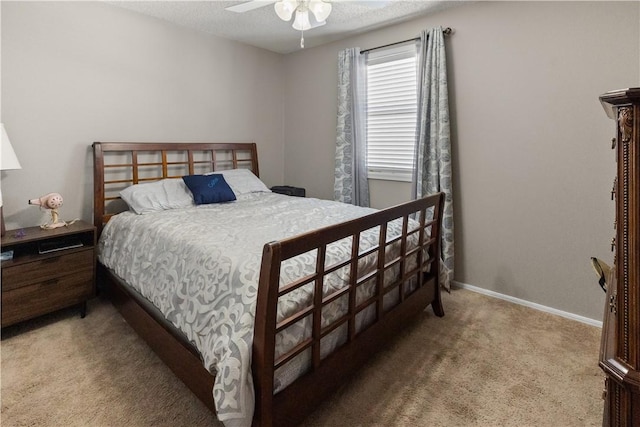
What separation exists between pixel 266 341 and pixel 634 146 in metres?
1.19

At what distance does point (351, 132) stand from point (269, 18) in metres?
1.37

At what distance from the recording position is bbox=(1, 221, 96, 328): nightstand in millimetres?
2207

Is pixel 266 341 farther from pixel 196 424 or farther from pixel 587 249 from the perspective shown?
pixel 587 249

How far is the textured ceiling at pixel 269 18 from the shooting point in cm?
291

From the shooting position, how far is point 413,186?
3275mm

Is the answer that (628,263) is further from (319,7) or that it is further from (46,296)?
(46,296)

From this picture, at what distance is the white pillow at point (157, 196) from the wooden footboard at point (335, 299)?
5.76ft

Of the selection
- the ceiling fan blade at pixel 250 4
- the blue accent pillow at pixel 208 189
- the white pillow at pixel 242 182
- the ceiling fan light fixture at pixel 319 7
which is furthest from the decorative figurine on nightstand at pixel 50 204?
the ceiling fan light fixture at pixel 319 7

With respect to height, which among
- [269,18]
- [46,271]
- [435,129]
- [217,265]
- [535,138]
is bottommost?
[46,271]

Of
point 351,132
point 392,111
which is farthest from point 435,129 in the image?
point 351,132

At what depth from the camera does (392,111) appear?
3.48 meters

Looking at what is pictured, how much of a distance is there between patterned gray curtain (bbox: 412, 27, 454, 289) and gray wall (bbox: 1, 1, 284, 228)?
2130 mm

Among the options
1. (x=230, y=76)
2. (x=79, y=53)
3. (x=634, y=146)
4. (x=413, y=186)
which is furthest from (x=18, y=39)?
(x=634, y=146)

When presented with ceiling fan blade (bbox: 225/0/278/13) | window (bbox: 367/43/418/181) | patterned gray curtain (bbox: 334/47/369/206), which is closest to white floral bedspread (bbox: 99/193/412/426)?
patterned gray curtain (bbox: 334/47/369/206)
